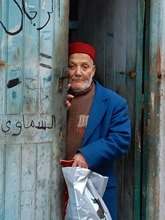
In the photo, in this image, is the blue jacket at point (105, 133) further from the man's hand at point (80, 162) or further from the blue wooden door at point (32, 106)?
the blue wooden door at point (32, 106)

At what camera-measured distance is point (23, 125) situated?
8.98ft

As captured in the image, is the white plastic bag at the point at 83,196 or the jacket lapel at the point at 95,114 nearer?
the white plastic bag at the point at 83,196

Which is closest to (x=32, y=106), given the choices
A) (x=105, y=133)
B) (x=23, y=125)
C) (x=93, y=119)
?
(x=23, y=125)

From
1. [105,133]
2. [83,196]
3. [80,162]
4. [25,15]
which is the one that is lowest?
[83,196]

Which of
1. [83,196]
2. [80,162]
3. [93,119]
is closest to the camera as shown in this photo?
[83,196]

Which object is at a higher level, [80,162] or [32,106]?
[32,106]

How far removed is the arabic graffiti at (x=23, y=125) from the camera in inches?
106

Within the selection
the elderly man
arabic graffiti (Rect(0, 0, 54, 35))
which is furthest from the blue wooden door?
the elderly man

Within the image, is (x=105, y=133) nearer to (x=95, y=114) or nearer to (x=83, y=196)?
(x=95, y=114)

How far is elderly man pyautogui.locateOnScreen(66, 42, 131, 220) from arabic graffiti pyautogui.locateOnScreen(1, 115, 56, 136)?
18 cm

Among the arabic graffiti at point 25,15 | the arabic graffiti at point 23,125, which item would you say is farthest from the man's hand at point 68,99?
the arabic graffiti at point 25,15

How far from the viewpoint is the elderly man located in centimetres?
283

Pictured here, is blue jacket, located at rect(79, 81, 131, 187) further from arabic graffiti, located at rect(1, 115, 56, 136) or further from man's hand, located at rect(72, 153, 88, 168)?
arabic graffiti, located at rect(1, 115, 56, 136)

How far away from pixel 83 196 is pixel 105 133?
48cm
